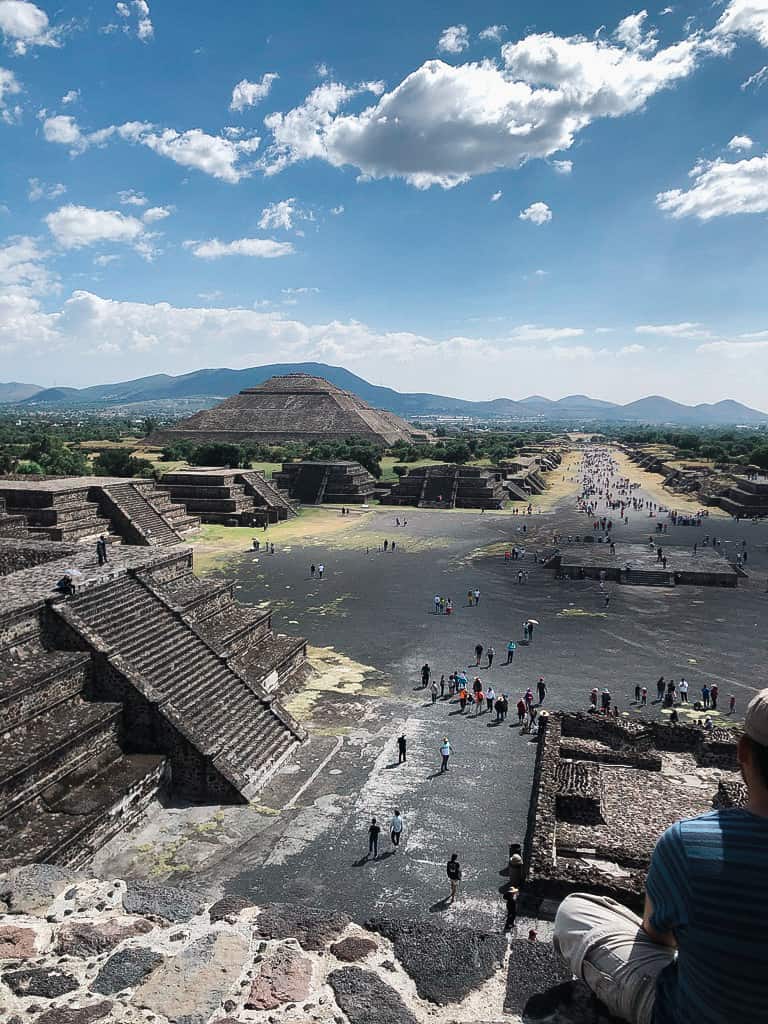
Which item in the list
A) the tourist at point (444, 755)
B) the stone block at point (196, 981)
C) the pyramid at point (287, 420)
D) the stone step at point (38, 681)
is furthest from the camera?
the pyramid at point (287, 420)

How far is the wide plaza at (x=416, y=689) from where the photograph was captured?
428 inches

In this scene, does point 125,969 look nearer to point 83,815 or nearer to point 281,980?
point 281,980

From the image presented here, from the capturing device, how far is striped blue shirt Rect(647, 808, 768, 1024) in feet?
7.22

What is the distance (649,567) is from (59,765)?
2962cm

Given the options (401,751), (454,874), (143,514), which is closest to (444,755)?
(401,751)

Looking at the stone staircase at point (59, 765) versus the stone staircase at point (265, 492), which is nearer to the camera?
the stone staircase at point (59, 765)

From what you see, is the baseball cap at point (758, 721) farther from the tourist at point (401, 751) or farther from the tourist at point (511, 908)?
the tourist at point (401, 751)

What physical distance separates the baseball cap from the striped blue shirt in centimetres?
26

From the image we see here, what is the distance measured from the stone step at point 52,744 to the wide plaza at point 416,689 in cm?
163

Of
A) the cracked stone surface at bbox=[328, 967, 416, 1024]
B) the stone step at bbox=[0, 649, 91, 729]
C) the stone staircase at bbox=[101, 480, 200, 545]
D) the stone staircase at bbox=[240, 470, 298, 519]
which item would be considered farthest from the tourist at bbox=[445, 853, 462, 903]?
the stone staircase at bbox=[240, 470, 298, 519]

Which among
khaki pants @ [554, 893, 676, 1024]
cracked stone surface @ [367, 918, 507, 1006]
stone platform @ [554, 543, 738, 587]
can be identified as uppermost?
khaki pants @ [554, 893, 676, 1024]

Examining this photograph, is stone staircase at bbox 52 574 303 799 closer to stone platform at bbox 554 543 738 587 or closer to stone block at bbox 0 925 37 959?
stone block at bbox 0 925 37 959

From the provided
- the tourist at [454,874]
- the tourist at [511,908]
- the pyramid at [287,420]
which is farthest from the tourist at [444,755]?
the pyramid at [287,420]

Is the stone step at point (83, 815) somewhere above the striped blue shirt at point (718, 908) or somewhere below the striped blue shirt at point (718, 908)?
below
